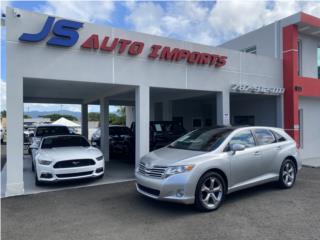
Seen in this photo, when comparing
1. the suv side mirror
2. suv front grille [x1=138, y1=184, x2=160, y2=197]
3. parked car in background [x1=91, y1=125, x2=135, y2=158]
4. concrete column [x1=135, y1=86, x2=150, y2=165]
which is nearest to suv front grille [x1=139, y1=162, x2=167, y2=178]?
suv front grille [x1=138, y1=184, x2=160, y2=197]

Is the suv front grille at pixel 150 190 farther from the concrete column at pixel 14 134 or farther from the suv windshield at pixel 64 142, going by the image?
the suv windshield at pixel 64 142

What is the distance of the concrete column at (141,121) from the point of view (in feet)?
27.2

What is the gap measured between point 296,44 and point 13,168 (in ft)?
39.1

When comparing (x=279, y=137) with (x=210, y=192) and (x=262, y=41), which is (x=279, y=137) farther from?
(x=262, y=41)

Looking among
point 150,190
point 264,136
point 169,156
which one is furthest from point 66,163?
point 264,136

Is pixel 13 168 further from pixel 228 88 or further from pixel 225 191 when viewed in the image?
pixel 228 88

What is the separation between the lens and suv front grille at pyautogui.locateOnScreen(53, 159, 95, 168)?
6902 millimetres

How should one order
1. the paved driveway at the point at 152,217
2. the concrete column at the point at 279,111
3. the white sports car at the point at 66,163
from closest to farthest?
1. the paved driveway at the point at 152,217
2. the white sports car at the point at 66,163
3. the concrete column at the point at 279,111

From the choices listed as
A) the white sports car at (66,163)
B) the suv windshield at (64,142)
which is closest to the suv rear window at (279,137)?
the white sports car at (66,163)

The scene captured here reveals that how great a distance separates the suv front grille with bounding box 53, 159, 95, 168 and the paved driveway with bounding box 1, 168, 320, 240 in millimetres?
715

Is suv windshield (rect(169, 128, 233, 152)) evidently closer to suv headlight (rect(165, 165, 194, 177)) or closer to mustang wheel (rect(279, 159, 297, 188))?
suv headlight (rect(165, 165, 194, 177))

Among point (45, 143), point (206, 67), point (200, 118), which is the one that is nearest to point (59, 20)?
point (45, 143)

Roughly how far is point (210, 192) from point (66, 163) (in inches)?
155

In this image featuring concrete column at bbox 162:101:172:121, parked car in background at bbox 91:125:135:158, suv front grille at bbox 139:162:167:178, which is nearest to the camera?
suv front grille at bbox 139:162:167:178
